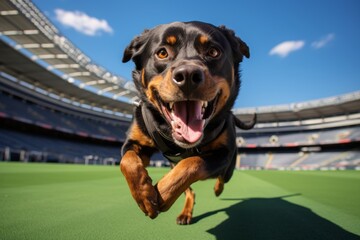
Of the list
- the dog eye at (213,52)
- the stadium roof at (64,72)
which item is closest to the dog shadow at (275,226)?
the dog eye at (213,52)

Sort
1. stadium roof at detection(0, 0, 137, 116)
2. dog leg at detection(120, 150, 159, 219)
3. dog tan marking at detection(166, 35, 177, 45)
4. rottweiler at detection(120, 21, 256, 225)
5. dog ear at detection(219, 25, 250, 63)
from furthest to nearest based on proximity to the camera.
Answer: stadium roof at detection(0, 0, 137, 116) < dog ear at detection(219, 25, 250, 63) < dog tan marking at detection(166, 35, 177, 45) < rottweiler at detection(120, 21, 256, 225) < dog leg at detection(120, 150, 159, 219)

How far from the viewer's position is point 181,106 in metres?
2.24

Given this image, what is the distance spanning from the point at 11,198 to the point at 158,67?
3172 millimetres

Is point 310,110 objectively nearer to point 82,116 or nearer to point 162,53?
point 82,116

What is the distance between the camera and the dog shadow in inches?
89.0

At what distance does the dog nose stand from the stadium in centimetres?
125

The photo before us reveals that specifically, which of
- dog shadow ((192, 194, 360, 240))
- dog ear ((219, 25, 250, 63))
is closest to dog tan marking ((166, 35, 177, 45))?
dog ear ((219, 25, 250, 63))

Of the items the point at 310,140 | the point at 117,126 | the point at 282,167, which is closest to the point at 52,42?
the point at 117,126

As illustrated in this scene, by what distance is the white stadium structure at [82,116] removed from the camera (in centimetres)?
2438

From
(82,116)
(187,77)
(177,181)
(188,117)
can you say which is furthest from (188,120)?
(82,116)

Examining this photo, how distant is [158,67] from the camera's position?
2369 mm

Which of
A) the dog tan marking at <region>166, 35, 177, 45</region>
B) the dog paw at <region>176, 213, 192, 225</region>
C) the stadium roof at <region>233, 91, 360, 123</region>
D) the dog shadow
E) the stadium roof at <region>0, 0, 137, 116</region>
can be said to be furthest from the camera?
the stadium roof at <region>233, 91, 360, 123</region>

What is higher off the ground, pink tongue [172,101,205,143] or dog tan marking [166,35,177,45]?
dog tan marking [166,35,177,45]

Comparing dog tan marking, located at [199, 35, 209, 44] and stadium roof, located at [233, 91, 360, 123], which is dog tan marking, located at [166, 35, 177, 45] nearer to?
dog tan marking, located at [199, 35, 209, 44]
